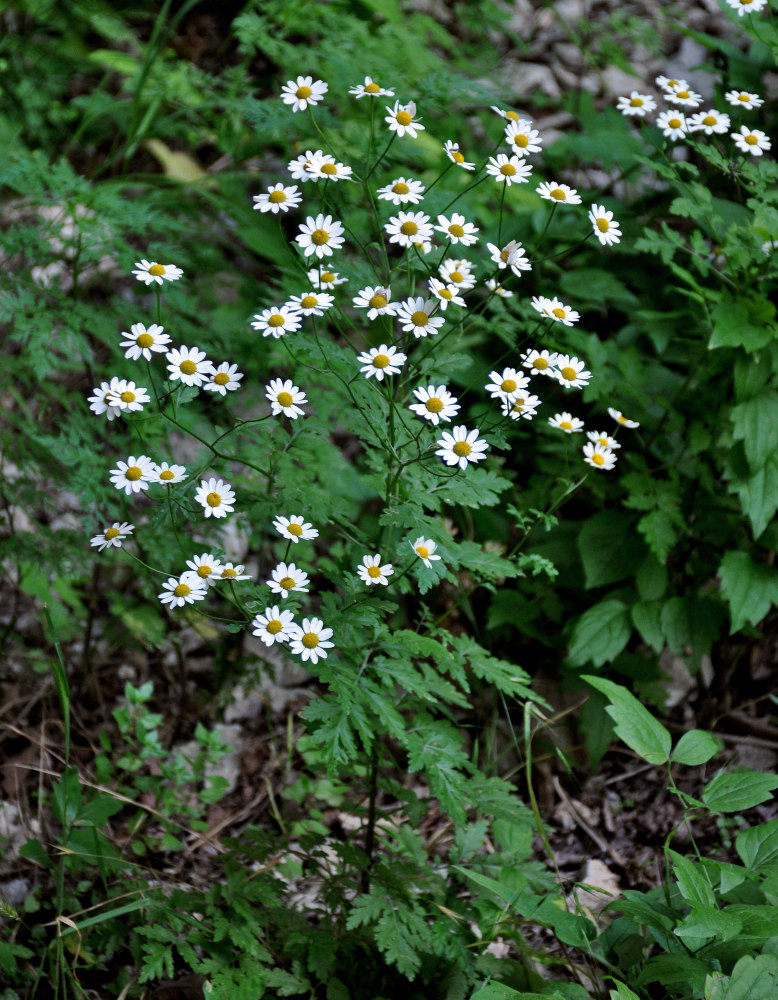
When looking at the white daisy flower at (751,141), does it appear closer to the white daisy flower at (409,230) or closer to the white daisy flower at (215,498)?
the white daisy flower at (409,230)

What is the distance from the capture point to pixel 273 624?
57.1 inches

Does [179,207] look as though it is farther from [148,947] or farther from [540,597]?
[148,947]

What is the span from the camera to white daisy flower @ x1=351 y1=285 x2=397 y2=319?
1.52 metres

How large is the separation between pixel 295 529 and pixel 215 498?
14cm

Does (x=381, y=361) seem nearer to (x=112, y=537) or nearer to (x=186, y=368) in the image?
(x=186, y=368)

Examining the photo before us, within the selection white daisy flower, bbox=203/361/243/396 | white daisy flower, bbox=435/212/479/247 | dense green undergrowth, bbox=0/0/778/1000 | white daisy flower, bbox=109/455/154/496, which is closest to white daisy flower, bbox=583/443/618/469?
dense green undergrowth, bbox=0/0/778/1000

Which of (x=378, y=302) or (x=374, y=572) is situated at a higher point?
(x=378, y=302)

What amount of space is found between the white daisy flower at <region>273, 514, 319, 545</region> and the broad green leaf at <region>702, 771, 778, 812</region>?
81cm

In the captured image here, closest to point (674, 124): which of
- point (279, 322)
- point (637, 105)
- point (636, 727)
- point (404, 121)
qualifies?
point (637, 105)

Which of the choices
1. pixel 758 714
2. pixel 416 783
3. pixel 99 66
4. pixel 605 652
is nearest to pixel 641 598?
pixel 605 652

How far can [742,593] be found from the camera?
89.1 inches

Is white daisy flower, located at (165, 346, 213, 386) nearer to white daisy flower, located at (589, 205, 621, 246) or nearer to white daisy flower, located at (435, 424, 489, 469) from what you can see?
white daisy flower, located at (435, 424, 489, 469)

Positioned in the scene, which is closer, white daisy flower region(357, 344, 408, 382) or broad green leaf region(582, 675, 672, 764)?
white daisy flower region(357, 344, 408, 382)

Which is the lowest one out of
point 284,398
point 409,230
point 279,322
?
point 284,398
